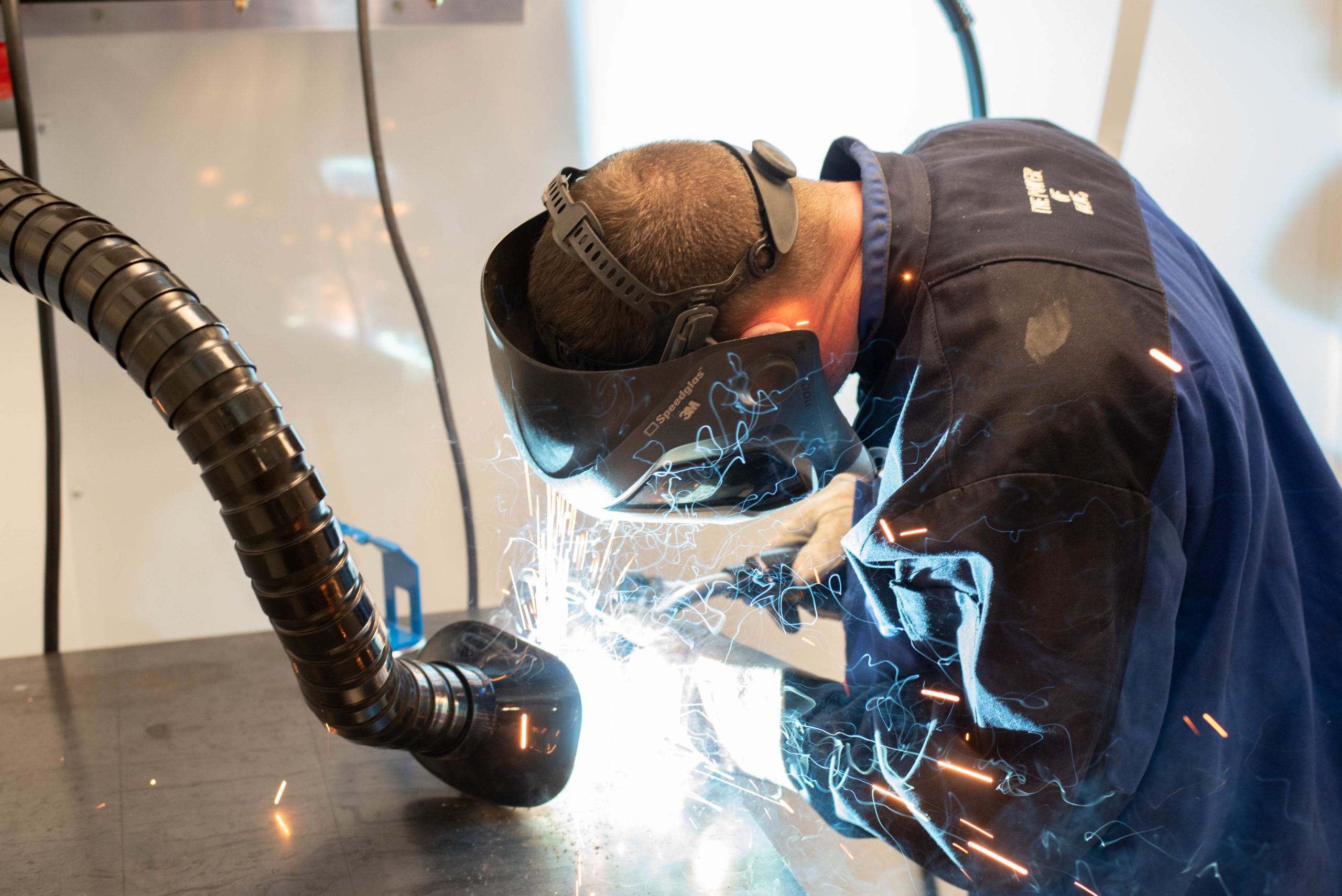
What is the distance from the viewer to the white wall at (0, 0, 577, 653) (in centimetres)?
163

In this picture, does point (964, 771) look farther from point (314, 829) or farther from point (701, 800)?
point (314, 829)

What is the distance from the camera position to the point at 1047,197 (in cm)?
97

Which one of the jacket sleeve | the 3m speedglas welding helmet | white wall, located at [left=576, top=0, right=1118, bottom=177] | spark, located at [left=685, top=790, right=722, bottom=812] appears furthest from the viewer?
white wall, located at [left=576, top=0, right=1118, bottom=177]

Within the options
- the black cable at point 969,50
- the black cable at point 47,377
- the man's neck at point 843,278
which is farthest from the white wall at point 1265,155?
the black cable at point 47,377

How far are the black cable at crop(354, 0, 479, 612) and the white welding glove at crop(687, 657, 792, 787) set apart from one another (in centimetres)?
48

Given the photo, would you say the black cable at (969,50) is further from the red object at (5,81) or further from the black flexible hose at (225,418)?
the red object at (5,81)

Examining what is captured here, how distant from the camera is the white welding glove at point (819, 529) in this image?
1336mm

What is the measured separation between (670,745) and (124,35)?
1593 mm

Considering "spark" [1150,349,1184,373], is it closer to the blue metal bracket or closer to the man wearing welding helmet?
the man wearing welding helmet

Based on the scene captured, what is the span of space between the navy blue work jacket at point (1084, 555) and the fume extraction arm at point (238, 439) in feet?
1.95

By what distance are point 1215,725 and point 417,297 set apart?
1.38m

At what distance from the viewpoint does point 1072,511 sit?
0.83m

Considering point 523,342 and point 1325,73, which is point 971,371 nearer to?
point 523,342

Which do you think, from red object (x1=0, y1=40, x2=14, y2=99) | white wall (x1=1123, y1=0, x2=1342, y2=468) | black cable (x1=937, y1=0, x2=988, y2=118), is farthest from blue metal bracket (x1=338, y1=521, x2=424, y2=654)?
white wall (x1=1123, y1=0, x2=1342, y2=468)
